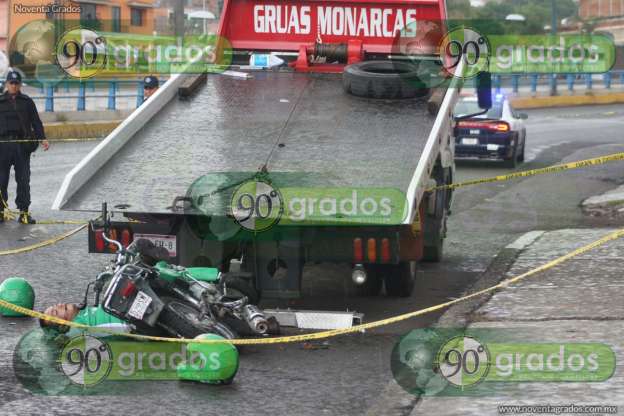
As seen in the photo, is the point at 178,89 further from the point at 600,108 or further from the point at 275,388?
the point at 600,108

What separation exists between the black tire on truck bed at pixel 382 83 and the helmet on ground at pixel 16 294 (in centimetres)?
346

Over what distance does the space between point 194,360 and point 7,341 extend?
1.87m

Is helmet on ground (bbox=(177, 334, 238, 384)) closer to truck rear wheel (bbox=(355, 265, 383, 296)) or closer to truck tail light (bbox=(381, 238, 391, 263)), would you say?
truck tail light (bbox=(381, 238, 391, 263))

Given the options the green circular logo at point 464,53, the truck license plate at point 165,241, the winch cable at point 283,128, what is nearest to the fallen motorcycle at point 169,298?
the truck license plate at point 165,241

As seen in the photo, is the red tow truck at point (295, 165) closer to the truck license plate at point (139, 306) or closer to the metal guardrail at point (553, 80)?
the truck license plate at point (139, 306)

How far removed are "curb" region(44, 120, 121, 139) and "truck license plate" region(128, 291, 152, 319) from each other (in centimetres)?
1840

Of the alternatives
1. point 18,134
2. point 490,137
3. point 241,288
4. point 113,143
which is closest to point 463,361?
point 241,288

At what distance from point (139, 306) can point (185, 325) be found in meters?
0.35

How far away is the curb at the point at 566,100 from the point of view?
4263cm

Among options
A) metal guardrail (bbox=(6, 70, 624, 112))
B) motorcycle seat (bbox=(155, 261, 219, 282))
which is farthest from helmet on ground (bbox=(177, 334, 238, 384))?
metal guardrail (bbox=(6, 70, 624, 112))

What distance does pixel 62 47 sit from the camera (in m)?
36.8

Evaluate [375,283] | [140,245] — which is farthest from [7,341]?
[375,283]

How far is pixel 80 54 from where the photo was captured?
3262cm

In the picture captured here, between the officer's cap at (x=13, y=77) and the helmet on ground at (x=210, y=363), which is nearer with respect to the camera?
the helmet on ground at (x=210, y=363)
